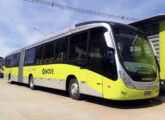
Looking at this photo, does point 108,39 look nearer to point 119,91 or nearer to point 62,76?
point 119,91

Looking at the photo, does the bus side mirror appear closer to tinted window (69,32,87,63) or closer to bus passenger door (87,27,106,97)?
bus passenger door (87,27,106,97)

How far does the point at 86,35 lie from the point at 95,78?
6.29 ft

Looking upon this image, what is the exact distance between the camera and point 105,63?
6.18 m

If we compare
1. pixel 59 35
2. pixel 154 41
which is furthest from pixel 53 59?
pixel 154 41

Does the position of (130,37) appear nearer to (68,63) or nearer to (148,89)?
(148,89)

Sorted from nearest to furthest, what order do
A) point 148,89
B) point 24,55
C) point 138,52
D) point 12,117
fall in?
point 12,117 → point 148,89 → point 138,52 → point 24,55

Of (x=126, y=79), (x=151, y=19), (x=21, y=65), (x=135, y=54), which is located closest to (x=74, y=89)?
(x=126, y=79)

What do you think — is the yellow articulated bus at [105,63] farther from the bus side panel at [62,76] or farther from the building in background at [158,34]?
the building in background at [158,34]

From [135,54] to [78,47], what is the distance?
2.50m

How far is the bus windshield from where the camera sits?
6.00 m

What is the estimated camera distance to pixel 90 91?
679 cm

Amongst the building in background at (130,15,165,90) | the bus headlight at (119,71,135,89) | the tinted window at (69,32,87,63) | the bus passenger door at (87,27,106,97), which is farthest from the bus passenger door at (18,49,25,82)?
the bus headlight at (119,71,135,89)

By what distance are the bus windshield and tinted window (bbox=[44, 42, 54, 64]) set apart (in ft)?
15.4

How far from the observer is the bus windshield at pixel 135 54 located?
6.00 meters
